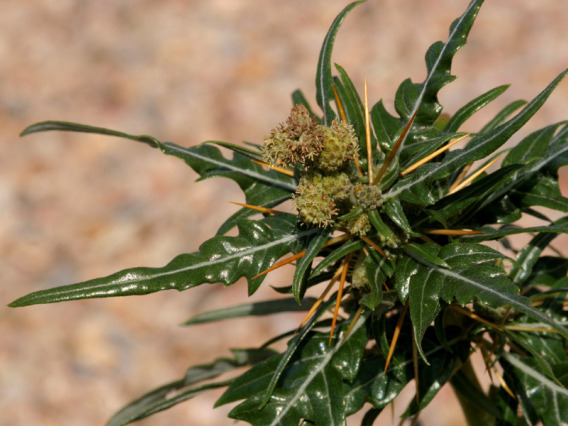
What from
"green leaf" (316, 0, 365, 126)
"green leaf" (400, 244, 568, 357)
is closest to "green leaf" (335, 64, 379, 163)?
"green leaf" (316, 0, 365, 126)

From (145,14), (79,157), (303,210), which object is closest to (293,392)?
(303,210)

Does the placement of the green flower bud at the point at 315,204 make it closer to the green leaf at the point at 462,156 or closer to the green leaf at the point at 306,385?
the green leaf at the point at 462,156

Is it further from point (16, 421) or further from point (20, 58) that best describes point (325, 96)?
point (20, 58)

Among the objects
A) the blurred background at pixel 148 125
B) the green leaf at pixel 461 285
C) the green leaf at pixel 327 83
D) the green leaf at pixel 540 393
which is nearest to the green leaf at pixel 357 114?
the green leaf at pixel 327 83

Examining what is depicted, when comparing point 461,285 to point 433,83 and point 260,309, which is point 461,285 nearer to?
point 433,83

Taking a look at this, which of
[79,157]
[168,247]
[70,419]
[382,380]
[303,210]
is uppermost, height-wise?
[79,157]
